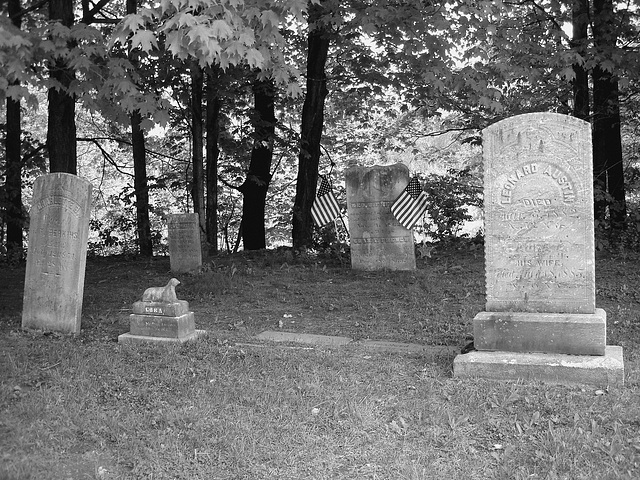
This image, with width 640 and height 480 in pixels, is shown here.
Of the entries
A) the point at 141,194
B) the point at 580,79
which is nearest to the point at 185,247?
the point at 141,194

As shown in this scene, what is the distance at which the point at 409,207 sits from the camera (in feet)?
38.2

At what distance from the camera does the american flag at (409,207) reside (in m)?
11.6

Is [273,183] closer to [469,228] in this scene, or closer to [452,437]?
[469,228]

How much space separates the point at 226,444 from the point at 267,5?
14.2 feet

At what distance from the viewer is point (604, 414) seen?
4.71 m

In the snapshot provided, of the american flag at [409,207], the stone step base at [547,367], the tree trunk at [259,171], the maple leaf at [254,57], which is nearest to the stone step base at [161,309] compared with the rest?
the maple leaf at [254,57]

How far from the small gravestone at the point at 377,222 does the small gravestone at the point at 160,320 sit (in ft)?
17.0

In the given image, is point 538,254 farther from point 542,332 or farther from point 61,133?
point 61,133

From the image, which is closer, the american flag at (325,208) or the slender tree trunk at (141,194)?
the american flag at (325,208)

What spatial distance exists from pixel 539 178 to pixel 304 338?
3.27 m

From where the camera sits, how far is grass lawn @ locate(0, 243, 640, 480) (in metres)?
4.14

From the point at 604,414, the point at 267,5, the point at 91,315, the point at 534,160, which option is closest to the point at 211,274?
the point at 91,315

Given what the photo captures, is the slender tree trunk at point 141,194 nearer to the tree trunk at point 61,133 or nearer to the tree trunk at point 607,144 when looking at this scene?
the tree trunk at point 61,133

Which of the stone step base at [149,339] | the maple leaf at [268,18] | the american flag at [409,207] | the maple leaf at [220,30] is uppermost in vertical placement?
the maple leaf at [268,18]
